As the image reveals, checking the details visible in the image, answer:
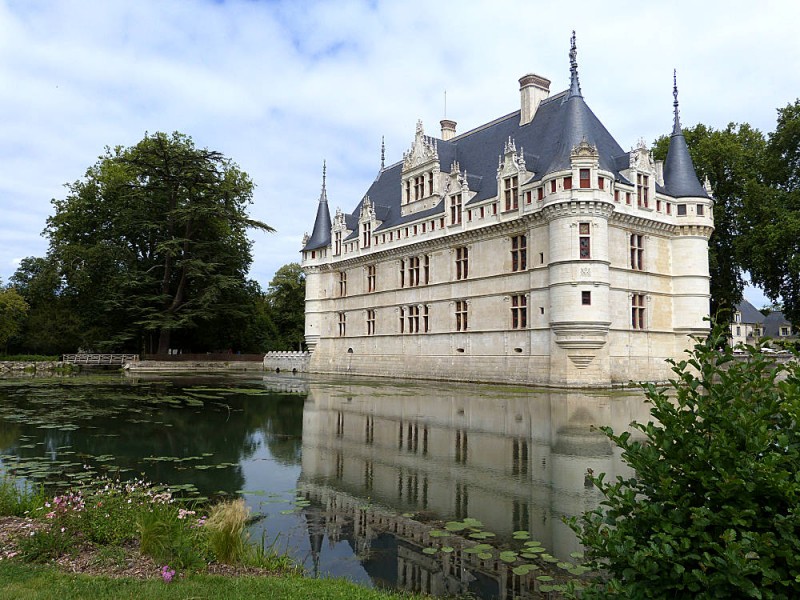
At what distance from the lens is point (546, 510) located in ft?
24.4

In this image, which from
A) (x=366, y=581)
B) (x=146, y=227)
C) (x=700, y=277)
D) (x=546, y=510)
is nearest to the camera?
(x=366, y=581)

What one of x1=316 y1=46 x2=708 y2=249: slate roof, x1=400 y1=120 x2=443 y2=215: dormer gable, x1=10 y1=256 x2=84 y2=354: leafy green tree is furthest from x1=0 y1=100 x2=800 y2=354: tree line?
x1=400 y1=120 x2=443 y2=215: dormer gable

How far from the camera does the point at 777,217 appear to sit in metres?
30.8

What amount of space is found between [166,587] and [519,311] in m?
27.2

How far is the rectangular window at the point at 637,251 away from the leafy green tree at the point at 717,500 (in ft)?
92.2

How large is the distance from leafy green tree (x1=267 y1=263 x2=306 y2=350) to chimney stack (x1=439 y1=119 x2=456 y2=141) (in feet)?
93.0

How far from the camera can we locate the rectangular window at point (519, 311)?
99.4 feet

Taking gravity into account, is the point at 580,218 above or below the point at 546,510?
above

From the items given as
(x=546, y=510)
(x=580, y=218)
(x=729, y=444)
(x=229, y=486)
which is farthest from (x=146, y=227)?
(x=729, y=444)

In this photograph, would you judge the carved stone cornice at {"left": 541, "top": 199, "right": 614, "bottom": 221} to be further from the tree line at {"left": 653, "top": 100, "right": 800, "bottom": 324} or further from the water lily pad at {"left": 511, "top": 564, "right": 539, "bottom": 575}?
the water lily pad at {"left": 511, "top": 564, "right": 539, "bottom": 575}

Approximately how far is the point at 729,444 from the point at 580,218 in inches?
996

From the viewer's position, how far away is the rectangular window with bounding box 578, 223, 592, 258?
27297 millimetres

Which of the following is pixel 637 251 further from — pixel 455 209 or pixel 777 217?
pixel 455 209

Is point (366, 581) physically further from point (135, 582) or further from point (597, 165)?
point (597, 165)
